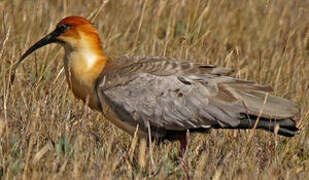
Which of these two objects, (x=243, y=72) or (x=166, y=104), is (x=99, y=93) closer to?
(x=166, y=104)

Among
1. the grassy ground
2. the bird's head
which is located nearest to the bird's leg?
the grassy ground

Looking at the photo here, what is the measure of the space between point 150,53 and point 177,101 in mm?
2445

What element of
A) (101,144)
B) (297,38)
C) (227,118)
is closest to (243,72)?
(297,38)

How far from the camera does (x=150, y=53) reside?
8.15 m

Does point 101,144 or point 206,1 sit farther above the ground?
point 206,1

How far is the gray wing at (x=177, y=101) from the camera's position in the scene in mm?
5734

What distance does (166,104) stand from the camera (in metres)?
5.76

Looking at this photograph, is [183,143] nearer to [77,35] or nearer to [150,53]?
[77,35]

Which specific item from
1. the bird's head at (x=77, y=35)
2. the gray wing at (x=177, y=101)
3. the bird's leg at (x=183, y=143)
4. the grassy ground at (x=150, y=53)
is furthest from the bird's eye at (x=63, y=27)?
the bird's leg at (x=183, y=143)

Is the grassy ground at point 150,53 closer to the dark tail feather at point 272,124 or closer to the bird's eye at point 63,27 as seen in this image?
the dark tail feather at point 272,124

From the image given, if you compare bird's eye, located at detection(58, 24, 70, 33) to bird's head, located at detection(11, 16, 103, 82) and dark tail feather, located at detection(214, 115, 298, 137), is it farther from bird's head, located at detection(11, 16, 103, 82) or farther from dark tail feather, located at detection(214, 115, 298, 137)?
dark tail feather, located at detection(214, 115, 298, 137)

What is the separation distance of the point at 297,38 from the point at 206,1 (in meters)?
1.84

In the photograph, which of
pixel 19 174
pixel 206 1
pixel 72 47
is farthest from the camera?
pixel 206 1

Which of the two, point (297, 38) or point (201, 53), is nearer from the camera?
point (201, 53)
